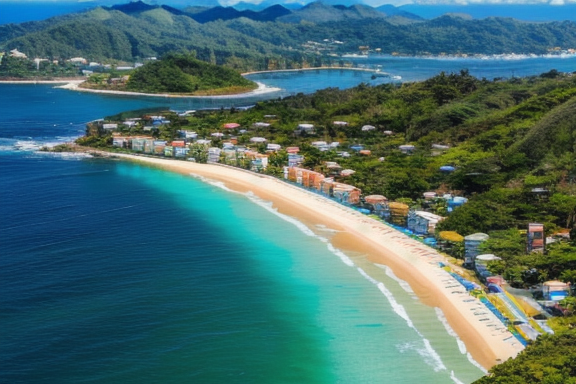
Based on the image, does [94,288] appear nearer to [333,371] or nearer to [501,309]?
[333,371]

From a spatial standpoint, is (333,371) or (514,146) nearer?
(333,371)

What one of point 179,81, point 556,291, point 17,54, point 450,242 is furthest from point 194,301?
point 17,54

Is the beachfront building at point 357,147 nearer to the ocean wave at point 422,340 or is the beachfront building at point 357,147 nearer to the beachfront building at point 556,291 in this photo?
the ocean wave at point 422,340

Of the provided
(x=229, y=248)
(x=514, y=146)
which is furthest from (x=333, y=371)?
(x=514, y=146)

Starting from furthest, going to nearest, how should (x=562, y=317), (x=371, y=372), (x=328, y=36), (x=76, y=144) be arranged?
(x=328, y=36), (x=76, y=144), (x=562, y=317), (x=371, y=372)

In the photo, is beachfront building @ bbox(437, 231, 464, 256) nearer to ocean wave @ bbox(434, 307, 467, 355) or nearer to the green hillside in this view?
ocean wave @ bbox(434, 307, 467, 355)

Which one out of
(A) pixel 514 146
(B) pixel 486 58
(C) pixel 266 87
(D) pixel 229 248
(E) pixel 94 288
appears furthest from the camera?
(B) pixel 486 58
